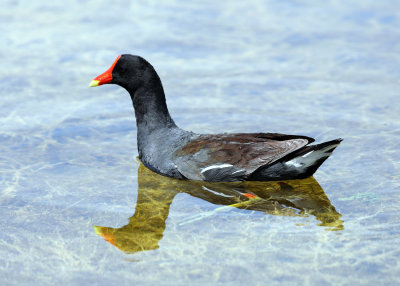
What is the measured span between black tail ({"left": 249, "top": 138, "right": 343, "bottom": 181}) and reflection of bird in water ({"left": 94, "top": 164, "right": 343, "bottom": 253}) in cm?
14

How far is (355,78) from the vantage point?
8.63 metres

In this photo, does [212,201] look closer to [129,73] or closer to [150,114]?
[150,114]

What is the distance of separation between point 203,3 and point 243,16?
0.73 m

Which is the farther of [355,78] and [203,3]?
[203,3]

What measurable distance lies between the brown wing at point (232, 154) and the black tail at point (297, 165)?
10 cm

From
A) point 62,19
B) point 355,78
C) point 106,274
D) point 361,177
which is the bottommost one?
point 106,274

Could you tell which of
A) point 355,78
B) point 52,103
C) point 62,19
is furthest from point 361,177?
point 62,19

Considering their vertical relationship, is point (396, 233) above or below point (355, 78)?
below

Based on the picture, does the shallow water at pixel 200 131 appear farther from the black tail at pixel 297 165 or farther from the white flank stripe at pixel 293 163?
the white flank stripe at pixel 293 163

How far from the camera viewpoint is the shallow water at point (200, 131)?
505 centimetres

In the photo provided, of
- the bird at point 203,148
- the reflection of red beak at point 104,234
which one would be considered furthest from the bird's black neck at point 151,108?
the reflection of red beak at point 104,234

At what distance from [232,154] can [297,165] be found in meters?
0.57

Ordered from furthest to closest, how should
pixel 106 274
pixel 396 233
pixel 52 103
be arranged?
pixel 52 103
pixel 396 233
pixel 106 274

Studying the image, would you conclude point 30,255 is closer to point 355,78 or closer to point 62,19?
point 355,78
